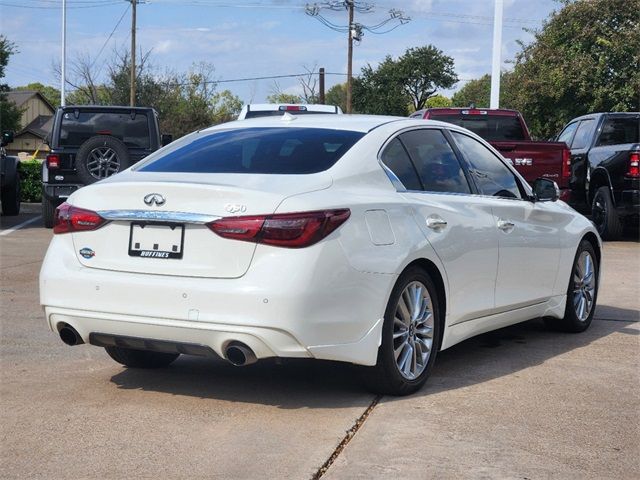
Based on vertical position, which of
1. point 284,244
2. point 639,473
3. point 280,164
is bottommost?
point 639,473

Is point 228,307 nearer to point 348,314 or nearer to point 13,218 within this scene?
point 348,314

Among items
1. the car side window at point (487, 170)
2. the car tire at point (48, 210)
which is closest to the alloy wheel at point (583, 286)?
the car side window at point (487, 170)

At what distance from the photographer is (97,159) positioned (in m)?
14.9

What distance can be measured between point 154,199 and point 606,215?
36.2ft

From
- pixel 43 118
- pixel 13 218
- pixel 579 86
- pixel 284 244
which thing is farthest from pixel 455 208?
pixel 43 118

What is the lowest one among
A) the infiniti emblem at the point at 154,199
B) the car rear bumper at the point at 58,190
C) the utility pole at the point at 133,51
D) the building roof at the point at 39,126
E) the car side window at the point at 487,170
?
the car rear bumper at the point at 58,190

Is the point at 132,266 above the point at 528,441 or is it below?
above

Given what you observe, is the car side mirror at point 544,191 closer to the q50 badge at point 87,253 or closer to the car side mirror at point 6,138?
the q50 badge at point 87,253

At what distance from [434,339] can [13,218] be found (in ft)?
46.7

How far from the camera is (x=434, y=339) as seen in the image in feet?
19.4

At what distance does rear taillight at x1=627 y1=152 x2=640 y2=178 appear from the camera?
14.2 m

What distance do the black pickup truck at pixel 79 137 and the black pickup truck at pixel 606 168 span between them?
6.77 meters

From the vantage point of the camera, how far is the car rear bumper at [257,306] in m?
4.99

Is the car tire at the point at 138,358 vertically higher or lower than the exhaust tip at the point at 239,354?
lower
